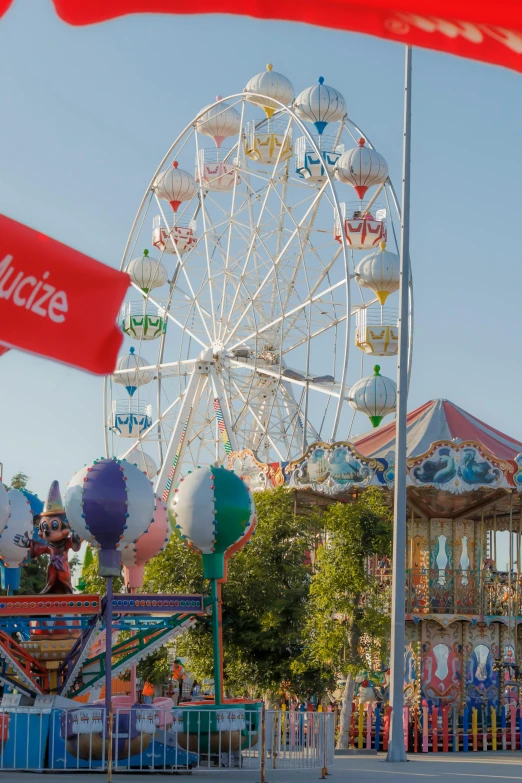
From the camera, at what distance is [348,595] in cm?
2303

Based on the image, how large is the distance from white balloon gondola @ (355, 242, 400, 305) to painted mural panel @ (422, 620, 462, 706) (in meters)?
8.09

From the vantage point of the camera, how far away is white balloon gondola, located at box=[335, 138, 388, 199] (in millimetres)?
29359

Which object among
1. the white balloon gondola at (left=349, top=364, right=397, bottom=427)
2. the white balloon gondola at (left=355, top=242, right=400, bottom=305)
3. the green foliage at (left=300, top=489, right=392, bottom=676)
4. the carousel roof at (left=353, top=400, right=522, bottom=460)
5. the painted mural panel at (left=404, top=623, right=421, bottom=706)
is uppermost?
the white balloon gondola at (left=355, top=242, right=400, bottom=305)

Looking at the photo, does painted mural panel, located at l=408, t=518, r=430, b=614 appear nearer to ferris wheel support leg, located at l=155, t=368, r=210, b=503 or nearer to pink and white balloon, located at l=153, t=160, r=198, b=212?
ferris wheel support leg, located at l=155, t=368, r=210, b=503

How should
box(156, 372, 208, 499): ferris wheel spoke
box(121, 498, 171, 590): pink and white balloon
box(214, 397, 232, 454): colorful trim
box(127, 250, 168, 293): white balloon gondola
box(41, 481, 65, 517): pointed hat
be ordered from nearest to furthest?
box(41, 481, 65, 517): pointed hat
box(121, 498, 171, 590): pink and white balloon
box(214, 397, 232, 454): colorful trim
box(156, 372, 208, 499): ferris wheel spoke
box(127, 250, 168, 293): white balloon gondola

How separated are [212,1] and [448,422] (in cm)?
2434

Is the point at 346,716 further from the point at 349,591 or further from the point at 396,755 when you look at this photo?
the point at 396,755

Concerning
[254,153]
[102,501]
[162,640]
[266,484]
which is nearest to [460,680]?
[266,484]

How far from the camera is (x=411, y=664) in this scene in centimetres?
2473

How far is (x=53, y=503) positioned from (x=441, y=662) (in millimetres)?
11577

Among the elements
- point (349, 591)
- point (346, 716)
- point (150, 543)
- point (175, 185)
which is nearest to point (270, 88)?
point (175, 185)

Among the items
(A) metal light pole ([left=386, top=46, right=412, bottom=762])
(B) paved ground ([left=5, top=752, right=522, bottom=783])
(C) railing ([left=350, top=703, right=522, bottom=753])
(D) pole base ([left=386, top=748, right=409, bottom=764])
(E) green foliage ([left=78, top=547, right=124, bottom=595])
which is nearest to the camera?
(B) paved ground ([left=5, top=752, right=522, bottom=783])

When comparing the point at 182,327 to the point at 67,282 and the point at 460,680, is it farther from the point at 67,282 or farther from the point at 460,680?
the point at 67,282

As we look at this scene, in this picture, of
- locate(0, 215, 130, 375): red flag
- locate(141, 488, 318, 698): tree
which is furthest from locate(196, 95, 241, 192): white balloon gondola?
locate(0, 215, 130, 375): red flag
